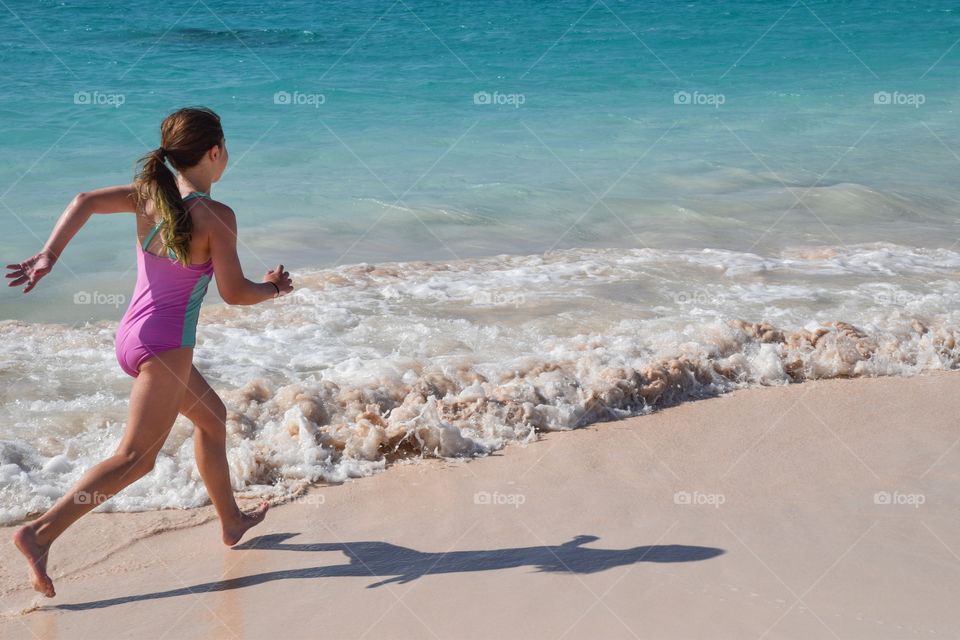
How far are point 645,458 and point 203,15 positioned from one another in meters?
19.5

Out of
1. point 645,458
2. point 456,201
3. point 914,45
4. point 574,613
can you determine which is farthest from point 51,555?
point 914,45

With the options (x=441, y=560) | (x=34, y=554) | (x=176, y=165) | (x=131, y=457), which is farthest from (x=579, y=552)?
(x=176, y=165)

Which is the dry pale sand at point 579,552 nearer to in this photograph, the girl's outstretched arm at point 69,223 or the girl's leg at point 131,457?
the girl's leg at point 131,457

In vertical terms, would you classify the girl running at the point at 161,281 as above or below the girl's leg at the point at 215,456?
above

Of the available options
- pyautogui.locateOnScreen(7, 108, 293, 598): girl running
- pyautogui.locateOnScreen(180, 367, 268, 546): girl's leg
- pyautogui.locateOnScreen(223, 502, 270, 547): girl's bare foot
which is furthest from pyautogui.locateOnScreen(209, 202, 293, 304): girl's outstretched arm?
pyautogui.locateOnScreen(223, 502, 270, 547): girl's bare foot

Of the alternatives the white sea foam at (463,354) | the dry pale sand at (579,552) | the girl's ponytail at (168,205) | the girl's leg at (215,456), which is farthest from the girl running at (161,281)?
the white sea foam at (463,354)

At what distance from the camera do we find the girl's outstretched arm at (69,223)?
10.2ft

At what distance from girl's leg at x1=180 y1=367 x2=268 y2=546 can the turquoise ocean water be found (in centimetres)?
48

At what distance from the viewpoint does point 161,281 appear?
3.29 metres

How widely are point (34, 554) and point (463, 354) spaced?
3136mm

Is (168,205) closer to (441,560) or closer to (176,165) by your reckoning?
(176,165)

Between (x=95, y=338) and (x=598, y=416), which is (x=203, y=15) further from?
(x=598, y=416)

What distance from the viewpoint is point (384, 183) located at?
10.7 m

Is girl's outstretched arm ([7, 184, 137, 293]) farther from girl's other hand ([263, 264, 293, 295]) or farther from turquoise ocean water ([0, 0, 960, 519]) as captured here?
turquoise ocean water ([0, 0, 960, 519])
